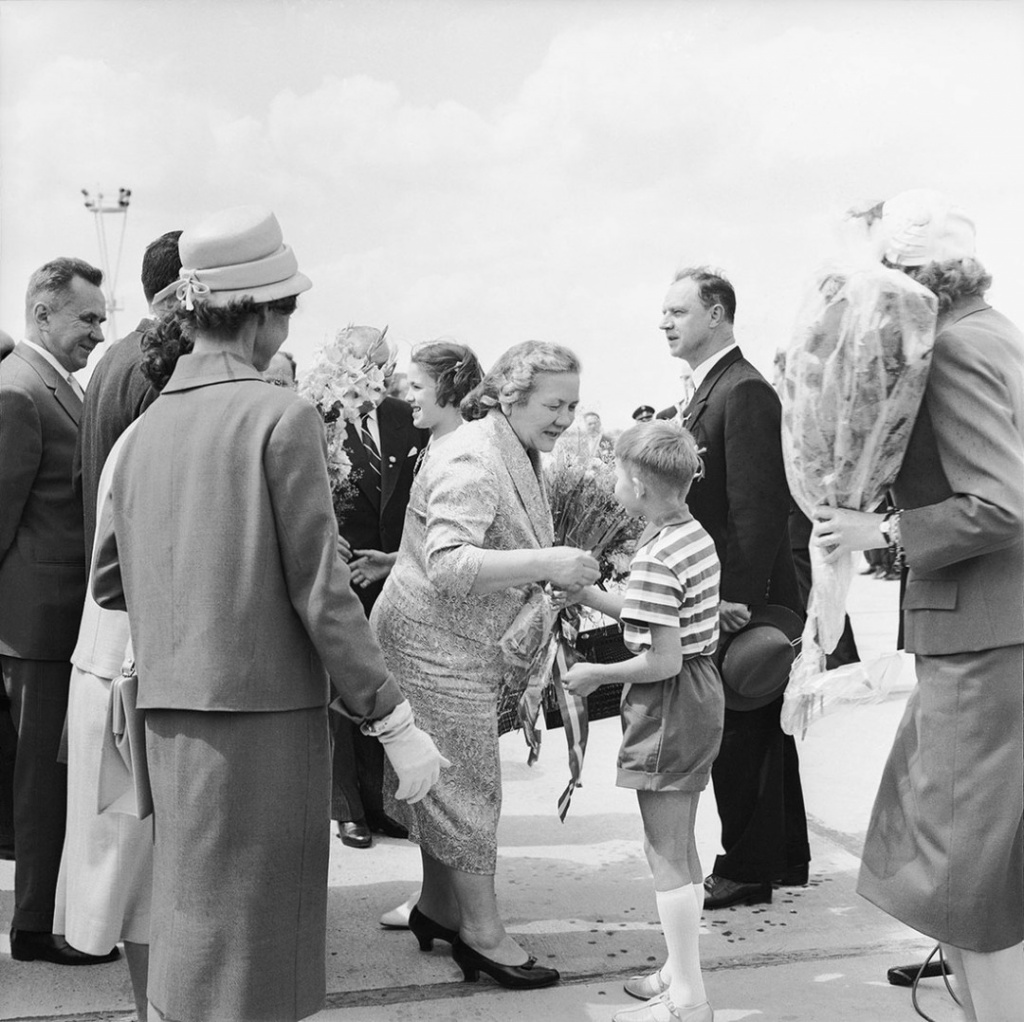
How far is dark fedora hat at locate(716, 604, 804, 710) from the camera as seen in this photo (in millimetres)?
3521

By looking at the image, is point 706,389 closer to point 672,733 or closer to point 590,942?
point 672,733

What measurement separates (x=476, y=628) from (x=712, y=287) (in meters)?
1.39

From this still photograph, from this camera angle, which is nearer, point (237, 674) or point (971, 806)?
point (237, 674)

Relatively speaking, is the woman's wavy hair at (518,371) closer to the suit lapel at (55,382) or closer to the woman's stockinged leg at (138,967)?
the suit lapel at (55,382)

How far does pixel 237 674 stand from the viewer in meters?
2.20

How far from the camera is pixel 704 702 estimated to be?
2979 mm

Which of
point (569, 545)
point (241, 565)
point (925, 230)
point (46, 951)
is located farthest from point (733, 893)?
point (241, 565)

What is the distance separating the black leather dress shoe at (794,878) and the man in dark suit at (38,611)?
2.00 metres

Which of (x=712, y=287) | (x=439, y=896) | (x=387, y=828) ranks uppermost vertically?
(x=712, y=287)

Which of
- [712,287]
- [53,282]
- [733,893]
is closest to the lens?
[53,282]

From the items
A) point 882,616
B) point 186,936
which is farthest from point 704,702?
point 882,616

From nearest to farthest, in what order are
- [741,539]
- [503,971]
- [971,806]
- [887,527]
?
[971,806]
[887,527]
[503,971]
[741,539]

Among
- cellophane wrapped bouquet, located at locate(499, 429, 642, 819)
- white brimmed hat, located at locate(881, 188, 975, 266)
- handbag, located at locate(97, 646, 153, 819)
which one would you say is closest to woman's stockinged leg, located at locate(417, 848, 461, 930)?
cellophane wrapped bouquet, located at locate(499, 429, 642, 819)

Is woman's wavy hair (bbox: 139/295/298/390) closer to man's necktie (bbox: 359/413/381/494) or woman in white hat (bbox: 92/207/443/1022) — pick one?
woman in white hat (bbox: 92/207/443/1022)
